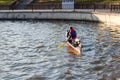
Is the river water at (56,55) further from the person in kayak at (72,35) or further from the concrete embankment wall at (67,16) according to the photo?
the concrete embankment wall at (67,16)

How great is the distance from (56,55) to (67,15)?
24.7 meters

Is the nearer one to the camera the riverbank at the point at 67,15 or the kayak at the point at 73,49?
the kayak at the point at 73,49

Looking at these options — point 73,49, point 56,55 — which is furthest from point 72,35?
point 56,55

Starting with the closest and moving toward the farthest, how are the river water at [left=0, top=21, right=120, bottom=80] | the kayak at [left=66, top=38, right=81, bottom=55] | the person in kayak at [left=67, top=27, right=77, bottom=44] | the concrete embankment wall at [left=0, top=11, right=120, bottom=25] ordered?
the river water at [left=0, top=21, right=120, bottom=80], the kayak at [left=66, top=38, right=81, bottom=55], the person in kayak at [left=67, top=27, right=77, bottom=44], the concrete embankment wall at [left=0, top=11, right=120, bottom=25]

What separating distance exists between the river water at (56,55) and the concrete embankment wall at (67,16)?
1.76 meters

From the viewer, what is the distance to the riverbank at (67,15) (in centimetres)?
4509

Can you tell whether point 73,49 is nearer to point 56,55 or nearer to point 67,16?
point 56,55

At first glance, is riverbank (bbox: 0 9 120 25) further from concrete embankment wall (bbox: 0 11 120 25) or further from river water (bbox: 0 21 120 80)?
river water (bbox: 0 21 120 80)

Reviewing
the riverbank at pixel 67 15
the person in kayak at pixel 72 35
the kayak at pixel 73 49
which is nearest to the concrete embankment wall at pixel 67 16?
the riverbank at pixel 67 15

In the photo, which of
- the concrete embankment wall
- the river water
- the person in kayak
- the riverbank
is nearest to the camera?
the river water

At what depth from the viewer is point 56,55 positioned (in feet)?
90.0

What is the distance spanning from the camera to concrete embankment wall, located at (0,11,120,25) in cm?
4462

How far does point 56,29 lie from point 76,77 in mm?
22813

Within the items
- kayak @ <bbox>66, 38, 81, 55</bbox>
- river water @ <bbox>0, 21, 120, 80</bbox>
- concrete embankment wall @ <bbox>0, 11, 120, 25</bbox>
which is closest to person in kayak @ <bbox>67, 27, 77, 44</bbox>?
kayak @ <bbox>66, 38, 81, 55</bbox>
